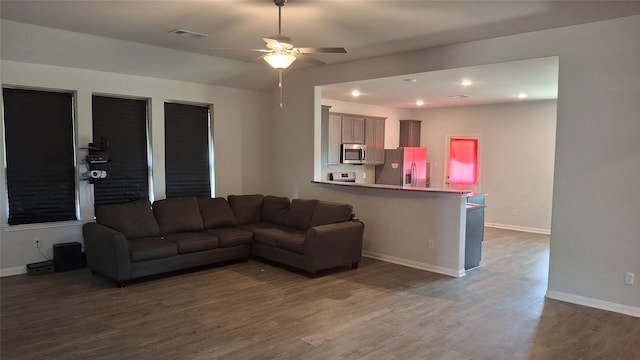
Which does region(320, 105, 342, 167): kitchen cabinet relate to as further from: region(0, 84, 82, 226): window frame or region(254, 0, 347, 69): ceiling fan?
region(254, 0, 347, 69): ceiling fan

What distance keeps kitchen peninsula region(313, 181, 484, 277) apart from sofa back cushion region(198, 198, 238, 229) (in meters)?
1.72

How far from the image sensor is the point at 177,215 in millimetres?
5945

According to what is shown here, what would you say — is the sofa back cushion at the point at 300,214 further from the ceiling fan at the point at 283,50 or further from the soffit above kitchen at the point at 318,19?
the ceiling fan at the point at 283,50

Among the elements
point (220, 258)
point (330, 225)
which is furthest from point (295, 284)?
point (220, 258)

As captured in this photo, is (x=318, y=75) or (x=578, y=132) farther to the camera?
(x=318, y=75)

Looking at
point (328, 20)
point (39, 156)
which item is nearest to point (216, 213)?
point (39, 156)

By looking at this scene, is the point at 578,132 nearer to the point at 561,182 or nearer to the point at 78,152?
the point at 561,182

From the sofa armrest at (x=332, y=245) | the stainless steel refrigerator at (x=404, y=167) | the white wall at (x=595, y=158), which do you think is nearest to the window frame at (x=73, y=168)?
the sofa armrest at (x=332, y=245)

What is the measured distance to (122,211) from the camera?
5531mm

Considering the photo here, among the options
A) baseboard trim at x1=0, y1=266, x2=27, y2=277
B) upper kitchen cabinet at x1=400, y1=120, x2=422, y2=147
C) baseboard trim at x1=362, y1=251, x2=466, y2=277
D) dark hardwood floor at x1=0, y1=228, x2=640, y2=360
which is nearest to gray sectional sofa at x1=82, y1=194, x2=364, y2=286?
dark hardwood floor at x1=0, y1=228, x2=640, y2=360

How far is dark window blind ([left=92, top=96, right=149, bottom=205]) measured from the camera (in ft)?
19.6

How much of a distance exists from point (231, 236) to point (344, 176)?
11.9 ft

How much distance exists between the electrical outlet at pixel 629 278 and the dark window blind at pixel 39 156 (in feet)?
21.0

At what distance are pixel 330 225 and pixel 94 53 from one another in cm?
362
